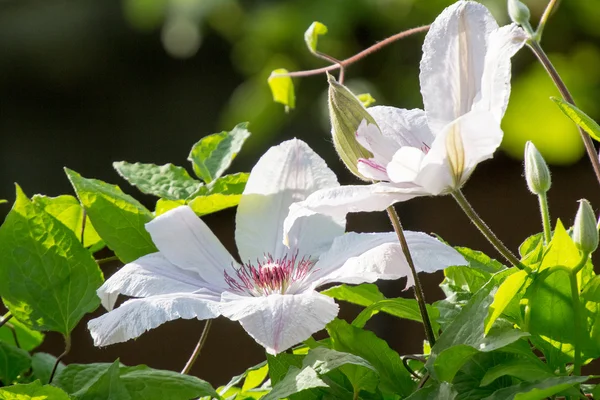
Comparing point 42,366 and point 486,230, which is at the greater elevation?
point 486,230

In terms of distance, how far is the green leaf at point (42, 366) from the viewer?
0.53 meters

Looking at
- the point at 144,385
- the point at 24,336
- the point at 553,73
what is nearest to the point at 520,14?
the point at 553,73

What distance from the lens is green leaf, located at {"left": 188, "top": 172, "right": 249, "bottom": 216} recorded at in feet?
1.61

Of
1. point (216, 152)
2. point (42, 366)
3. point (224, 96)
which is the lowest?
point (224, 96)

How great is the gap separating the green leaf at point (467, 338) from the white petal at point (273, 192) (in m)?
0.13

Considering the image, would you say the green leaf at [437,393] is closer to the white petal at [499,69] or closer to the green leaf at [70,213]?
the white petal at [499,69]

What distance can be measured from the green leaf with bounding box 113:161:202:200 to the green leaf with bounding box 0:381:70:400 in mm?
171

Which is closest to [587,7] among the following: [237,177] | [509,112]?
[509,112]

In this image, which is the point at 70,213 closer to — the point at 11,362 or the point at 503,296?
the point at 11,362

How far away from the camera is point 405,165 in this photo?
367 millimetres

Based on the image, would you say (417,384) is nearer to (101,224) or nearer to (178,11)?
(101,224)

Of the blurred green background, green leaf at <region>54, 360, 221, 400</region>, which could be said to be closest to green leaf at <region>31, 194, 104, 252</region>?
green leaf at <region>54, 360, 221, 400</region>

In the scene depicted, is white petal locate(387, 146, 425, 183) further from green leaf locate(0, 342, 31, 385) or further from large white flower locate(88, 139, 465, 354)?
green leaf locate(0, 342, 31, 385)

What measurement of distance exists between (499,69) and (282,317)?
128mm
